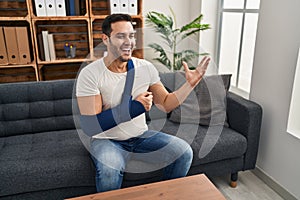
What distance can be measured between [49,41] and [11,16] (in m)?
0.44

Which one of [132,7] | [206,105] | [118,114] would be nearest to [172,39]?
[132,7]

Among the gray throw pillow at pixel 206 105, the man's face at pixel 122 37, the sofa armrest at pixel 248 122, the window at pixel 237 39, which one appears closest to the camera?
the man's face at pixel 122 37

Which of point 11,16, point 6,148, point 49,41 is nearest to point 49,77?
point 49,41

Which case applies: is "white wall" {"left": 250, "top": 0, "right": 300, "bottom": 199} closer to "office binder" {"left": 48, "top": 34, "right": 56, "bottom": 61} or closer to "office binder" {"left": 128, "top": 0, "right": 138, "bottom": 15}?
"office binder" {"left": 128, "top": 0, "right": 138, "bottom": 15}

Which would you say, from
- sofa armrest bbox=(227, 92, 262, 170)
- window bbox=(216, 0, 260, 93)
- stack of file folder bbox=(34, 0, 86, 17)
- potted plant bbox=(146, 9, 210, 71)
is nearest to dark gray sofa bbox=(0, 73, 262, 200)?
sofa armrest bbox=(227, 92, 262, 170)

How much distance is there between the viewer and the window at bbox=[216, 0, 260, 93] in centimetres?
232

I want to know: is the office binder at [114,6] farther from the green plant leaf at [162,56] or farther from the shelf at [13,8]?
the shelf at [13,8]

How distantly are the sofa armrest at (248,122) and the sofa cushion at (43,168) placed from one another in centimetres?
106

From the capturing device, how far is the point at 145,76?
5.15ft

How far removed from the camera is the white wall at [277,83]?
1.67 m

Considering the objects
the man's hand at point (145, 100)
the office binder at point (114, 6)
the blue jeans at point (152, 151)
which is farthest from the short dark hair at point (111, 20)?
the office binder at point (114, 6)

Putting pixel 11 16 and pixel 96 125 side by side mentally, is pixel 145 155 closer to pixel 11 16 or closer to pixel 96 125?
pixel 96 125

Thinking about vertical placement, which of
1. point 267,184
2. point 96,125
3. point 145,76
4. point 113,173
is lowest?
point 267,184

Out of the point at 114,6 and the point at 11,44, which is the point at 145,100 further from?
the point at 11,44
